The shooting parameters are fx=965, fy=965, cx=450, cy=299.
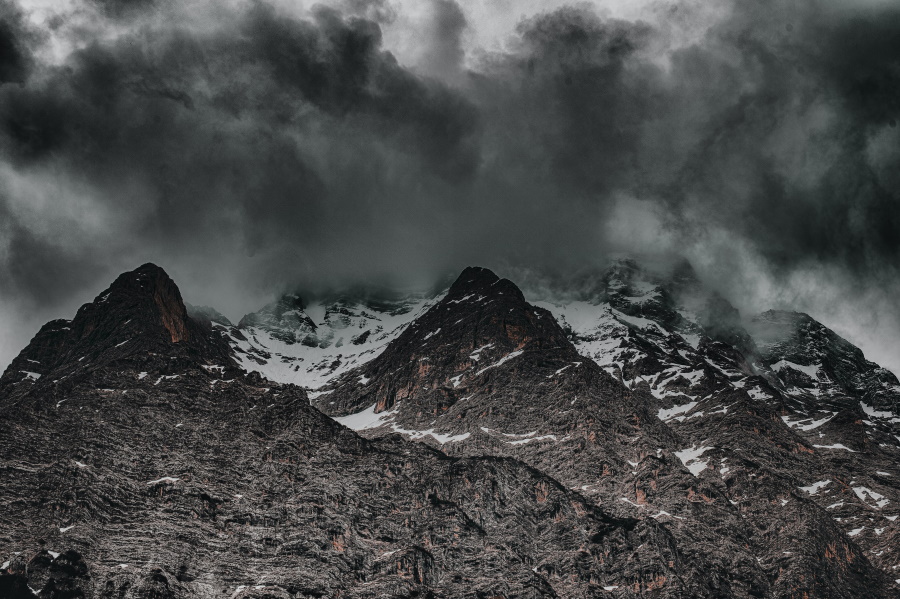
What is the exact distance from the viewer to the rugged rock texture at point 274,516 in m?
138

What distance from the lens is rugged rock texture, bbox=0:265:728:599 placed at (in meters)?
138

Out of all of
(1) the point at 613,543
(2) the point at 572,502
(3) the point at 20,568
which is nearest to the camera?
(3) the point at 20,568

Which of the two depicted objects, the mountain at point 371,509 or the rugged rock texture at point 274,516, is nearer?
the rugged rock texture at point 274,516

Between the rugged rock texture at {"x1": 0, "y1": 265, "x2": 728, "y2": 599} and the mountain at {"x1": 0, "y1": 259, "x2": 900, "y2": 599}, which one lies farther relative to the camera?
the mountain at {"x1": 0, "y1": 259, "x2": 900, "y2": 599}

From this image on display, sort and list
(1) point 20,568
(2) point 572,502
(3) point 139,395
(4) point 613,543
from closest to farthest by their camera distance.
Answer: (1) point 20,568, (4) point 613,543, (2) point 572,502, (3) point 139,395

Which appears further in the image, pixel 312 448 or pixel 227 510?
pixel 312 448

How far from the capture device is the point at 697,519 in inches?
6555

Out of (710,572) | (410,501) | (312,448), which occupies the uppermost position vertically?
(312,448)

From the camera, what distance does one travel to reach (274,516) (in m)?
152

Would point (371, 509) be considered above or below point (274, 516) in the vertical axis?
above

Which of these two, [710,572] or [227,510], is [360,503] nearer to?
[227,510]

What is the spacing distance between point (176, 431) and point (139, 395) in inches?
613

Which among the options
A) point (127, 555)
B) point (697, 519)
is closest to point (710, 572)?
point (697, 519)

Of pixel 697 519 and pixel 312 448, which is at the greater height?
pixel 312 448
